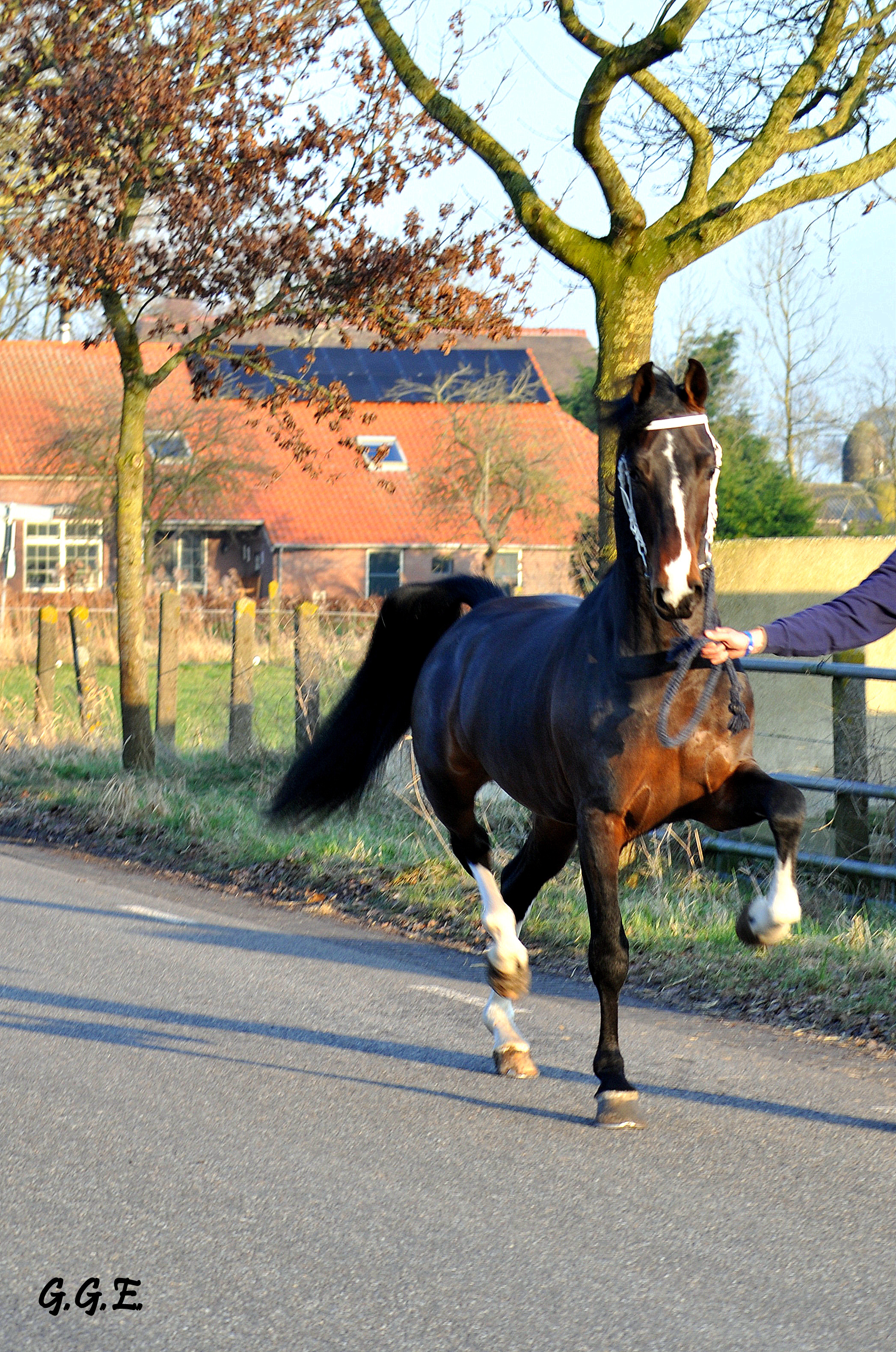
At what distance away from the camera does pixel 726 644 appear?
4203 mm

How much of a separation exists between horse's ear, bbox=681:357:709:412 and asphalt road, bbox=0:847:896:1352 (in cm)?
220

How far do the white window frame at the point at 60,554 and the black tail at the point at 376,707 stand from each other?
29623mm

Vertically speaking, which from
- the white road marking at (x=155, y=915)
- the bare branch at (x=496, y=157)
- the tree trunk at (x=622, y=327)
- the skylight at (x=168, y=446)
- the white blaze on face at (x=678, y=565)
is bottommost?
the white road marking at (x=155, y=915)

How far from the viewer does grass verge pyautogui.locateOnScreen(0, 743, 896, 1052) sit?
6027 mm

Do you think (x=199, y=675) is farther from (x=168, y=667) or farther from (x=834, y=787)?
(x=834, y=787)

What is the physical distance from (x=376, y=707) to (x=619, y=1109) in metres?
2.94

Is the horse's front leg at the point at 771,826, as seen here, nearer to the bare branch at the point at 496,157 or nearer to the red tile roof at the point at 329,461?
the bare branch at the point at 496,157

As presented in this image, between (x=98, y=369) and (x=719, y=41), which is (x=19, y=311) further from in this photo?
(x=719, y=41)

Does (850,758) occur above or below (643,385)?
below

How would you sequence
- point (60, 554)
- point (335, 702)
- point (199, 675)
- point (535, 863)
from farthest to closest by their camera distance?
point (60, 554) → point (199, 675) → point (335, 702) → point (535, 863)

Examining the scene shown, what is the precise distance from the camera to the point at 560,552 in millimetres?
39562

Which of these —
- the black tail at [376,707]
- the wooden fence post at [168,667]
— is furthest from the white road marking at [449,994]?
the wooden fence post at [168,667]

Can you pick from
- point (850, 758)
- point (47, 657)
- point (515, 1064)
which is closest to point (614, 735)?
point (515, 1064)

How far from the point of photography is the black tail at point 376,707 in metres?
6.68
